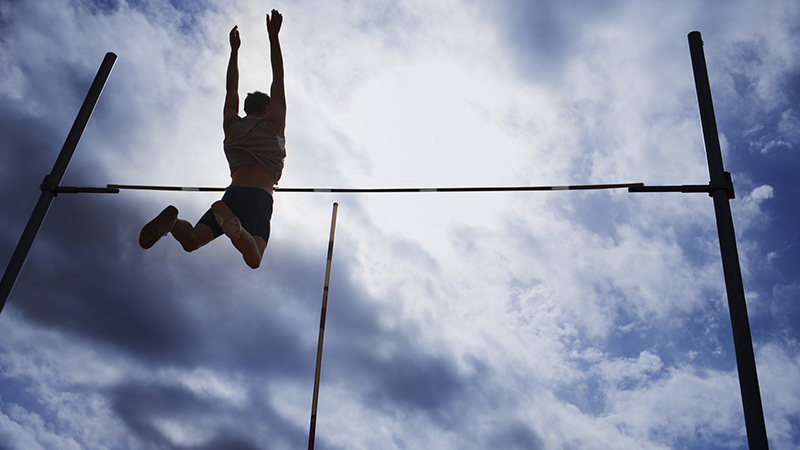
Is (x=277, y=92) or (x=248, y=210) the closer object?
(x=248, y=210)

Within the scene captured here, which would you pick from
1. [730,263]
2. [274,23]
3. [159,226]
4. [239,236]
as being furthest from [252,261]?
[730,263]

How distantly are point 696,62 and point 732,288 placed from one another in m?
2.30

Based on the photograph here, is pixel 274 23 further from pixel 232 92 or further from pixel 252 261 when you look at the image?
pixel 252 261

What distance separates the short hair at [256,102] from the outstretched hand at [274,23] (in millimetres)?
531

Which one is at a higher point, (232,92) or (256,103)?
(232,92)

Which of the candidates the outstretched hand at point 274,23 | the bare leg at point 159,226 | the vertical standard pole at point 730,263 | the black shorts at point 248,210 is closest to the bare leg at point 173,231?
the bare leg at point 159,226

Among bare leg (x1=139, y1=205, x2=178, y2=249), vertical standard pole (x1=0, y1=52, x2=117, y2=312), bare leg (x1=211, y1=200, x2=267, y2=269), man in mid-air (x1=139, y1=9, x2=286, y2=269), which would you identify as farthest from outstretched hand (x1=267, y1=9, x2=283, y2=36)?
vertical standard pole (x1=0, y1=52, x2=117, y2=312)

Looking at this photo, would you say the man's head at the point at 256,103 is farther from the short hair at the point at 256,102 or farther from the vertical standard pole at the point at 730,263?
the vertical standard pole at the point at 730,263

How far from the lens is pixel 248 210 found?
4672mm

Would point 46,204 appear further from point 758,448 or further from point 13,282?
point 758,448

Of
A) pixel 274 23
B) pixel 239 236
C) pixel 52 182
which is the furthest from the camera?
pixel 52 182

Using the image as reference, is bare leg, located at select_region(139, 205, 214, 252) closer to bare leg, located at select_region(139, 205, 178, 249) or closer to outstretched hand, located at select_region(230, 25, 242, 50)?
bare leg, located at select_region(139, 205, 178, 249)

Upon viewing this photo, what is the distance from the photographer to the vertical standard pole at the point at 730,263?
4.29 meters

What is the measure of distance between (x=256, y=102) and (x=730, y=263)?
4.13 meters
